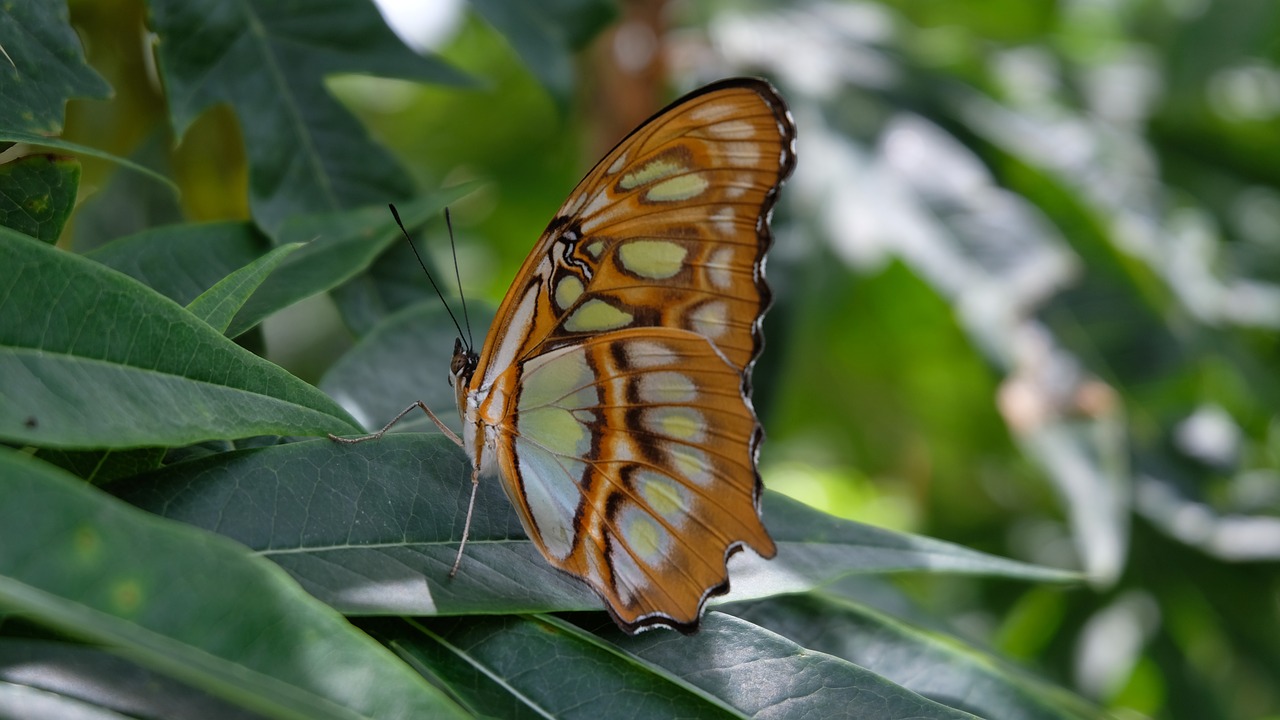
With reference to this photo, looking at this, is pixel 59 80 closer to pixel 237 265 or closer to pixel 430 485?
pixel 237 265

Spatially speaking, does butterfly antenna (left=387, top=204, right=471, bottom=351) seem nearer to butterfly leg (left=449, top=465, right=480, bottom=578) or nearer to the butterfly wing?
the butterfly wing

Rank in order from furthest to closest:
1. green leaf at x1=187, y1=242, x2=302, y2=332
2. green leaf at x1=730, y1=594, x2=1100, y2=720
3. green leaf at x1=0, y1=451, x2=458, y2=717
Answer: green leaf at x1=730, y1=594, x2=1100, y2=720 → green leaf at x1=187, y1=242, x2=302, y2=332 → green leaf at x1=0, y1=451, x2=458, y2=717

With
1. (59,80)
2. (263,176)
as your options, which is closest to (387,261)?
(263,176)

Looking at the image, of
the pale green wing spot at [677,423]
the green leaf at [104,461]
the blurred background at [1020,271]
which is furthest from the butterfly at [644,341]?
the blurred background at [1020,271]

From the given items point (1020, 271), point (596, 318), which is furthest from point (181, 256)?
point (1020, 271)

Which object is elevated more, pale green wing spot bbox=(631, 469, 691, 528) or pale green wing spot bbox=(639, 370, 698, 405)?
pale green wing spot bbox=(639, 370, 698, 405)

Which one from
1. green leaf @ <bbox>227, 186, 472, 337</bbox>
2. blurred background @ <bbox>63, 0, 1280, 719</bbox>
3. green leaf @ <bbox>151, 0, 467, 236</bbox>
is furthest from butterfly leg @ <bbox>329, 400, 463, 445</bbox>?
blurred background @ <bbox>63, 0, 1280, 719</bbox>
